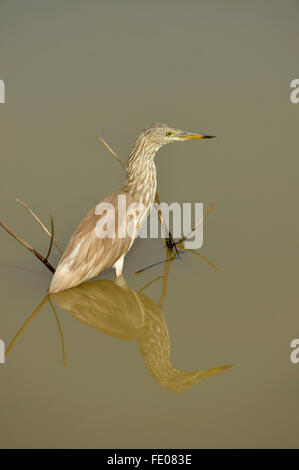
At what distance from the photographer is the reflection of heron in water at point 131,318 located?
330 centimetres

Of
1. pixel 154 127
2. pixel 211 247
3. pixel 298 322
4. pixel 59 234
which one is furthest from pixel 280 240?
pixel 59 234

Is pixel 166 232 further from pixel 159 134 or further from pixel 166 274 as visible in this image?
pixel 159 134

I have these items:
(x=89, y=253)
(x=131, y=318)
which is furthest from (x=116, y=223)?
(x=131, y=318)

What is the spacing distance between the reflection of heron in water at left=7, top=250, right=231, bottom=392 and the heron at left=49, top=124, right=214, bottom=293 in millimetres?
101

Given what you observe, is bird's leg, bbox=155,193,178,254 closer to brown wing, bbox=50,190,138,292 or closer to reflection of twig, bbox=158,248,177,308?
reflection of twig, bbox=158,248,177,308

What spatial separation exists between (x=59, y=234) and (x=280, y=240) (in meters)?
1.50

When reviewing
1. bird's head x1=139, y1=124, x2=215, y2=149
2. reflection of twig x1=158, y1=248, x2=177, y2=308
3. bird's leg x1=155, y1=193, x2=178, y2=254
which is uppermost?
bird's head x1=139, y1=124, x2=215, y2=149

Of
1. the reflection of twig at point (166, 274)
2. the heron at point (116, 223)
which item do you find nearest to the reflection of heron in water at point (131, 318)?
the reflection of twig at point (166, 274)

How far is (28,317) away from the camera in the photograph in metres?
3.79

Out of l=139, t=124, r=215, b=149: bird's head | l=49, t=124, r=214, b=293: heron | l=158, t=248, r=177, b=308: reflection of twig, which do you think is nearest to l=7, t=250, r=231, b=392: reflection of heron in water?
l=158, t=248, r=177, b=308: reflection of twig

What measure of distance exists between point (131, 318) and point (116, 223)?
0.60 meters

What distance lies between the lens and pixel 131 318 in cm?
379

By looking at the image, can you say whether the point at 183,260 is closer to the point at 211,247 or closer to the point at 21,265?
the point at 211,247

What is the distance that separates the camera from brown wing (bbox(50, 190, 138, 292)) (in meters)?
3.88
